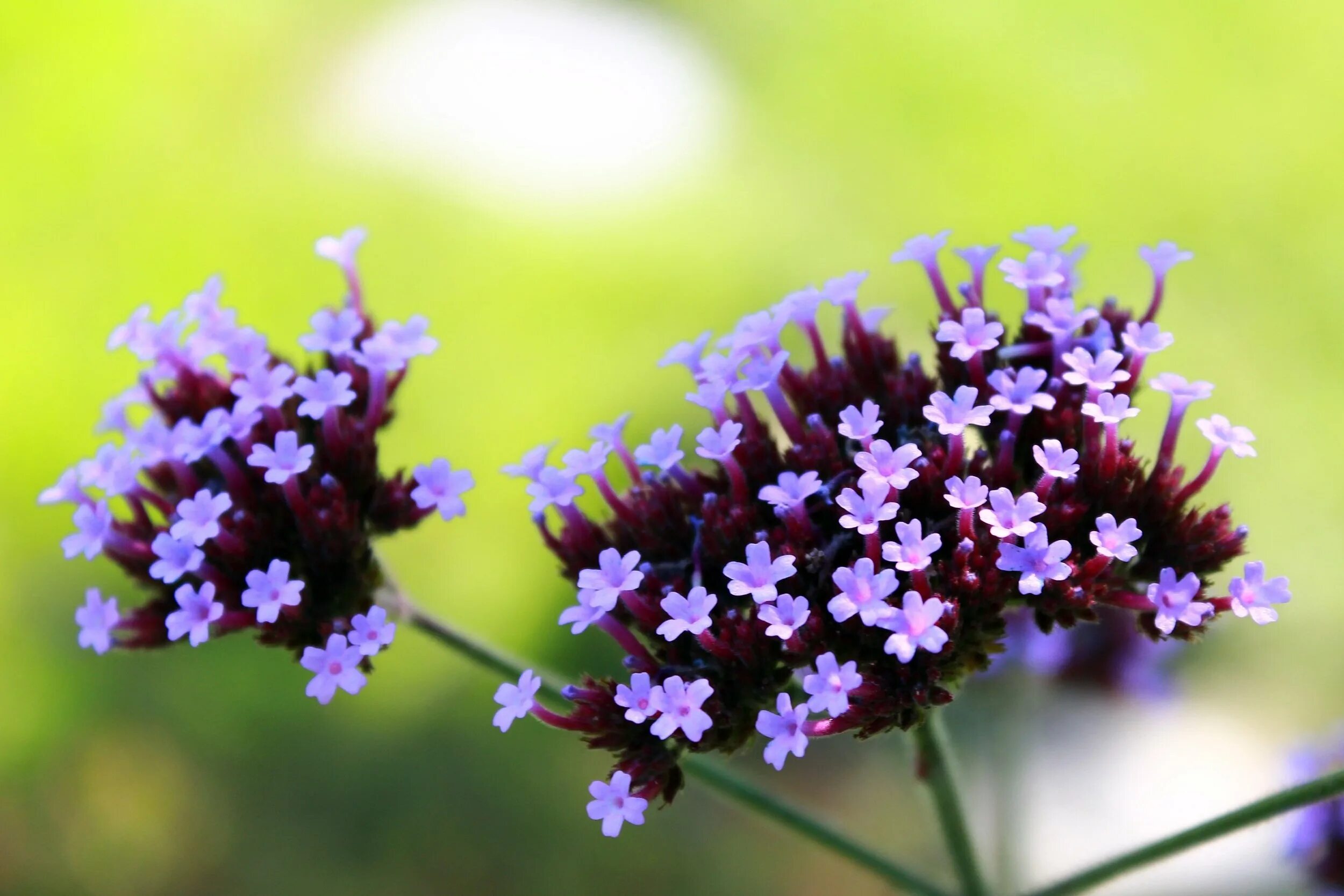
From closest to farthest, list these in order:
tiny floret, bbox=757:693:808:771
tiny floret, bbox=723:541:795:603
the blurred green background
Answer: tiny floret, bbox=757:693:808:771 → tiny floret, bbox=723:541:795:603 → the blurred green background

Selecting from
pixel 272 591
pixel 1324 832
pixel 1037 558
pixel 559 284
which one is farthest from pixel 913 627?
pixel 559 284

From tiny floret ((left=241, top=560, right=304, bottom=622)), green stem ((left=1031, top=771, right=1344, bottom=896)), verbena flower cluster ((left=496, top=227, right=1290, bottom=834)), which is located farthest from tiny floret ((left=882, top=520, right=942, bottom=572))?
tiny floret ((left=241, top=560, right=304, bottom=622))

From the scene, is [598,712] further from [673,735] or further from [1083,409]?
[1083,409]

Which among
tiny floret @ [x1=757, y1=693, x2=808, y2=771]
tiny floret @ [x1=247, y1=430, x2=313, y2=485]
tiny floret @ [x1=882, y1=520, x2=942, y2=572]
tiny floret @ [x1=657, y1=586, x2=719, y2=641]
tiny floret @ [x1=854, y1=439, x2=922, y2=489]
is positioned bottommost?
tiny floret @ [x1=757, y1=693, x2=808, y2=771]

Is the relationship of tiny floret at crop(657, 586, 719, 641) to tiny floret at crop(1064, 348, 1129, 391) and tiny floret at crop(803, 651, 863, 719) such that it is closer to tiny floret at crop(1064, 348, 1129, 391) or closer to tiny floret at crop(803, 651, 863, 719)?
tiny floret at crop(803, 651, 863, 719)

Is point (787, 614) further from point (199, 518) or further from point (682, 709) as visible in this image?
point (199, 518)

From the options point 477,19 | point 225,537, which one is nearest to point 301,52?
point 477,19
